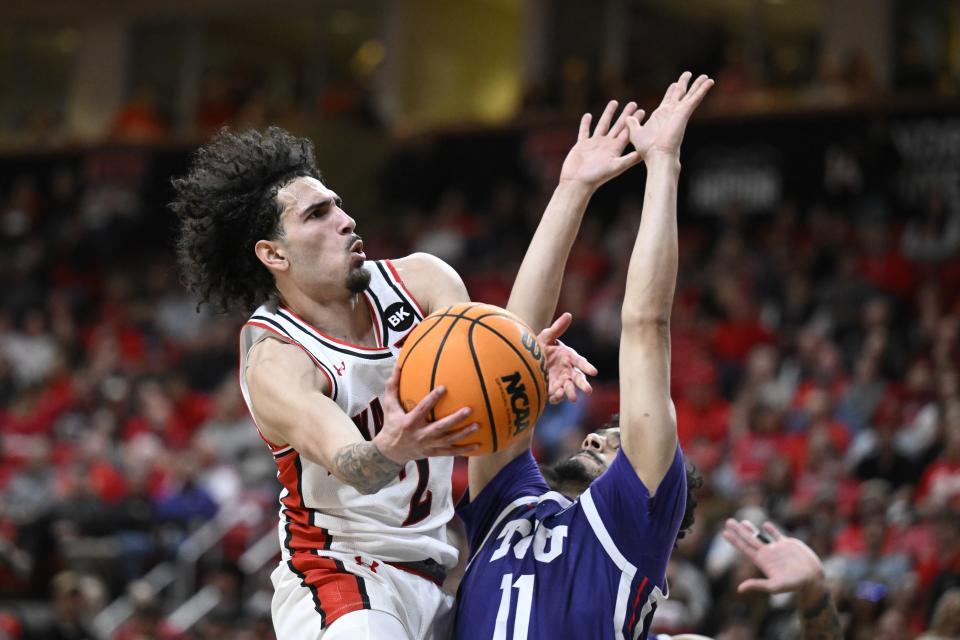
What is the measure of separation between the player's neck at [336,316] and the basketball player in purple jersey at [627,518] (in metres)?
0.71

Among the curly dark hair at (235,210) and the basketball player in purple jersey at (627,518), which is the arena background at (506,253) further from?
the curly dark hair at (235,210)

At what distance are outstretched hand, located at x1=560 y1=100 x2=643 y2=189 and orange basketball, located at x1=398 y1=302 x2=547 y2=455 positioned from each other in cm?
101

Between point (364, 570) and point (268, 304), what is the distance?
0.87 m

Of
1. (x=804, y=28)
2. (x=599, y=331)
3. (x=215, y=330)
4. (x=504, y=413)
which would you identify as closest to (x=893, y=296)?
(x=599, y=331)

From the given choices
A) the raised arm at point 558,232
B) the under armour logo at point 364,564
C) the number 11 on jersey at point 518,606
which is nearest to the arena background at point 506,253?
the raised arm at point 558,232

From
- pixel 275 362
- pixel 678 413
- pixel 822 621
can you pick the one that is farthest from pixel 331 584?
pixel 678 413

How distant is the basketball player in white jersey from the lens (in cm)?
382

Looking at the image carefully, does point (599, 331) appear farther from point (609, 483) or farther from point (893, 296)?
point (609, 483)

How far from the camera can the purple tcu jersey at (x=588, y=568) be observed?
144 inches

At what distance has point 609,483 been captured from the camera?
370 cm

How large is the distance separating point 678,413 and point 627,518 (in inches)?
267

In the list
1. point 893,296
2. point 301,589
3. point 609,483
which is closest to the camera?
point 609,483

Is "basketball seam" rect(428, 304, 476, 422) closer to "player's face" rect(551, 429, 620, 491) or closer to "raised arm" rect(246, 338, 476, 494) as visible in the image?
"raised arm" rect(246, 338, 476, 494)

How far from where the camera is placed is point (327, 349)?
3.95 m
